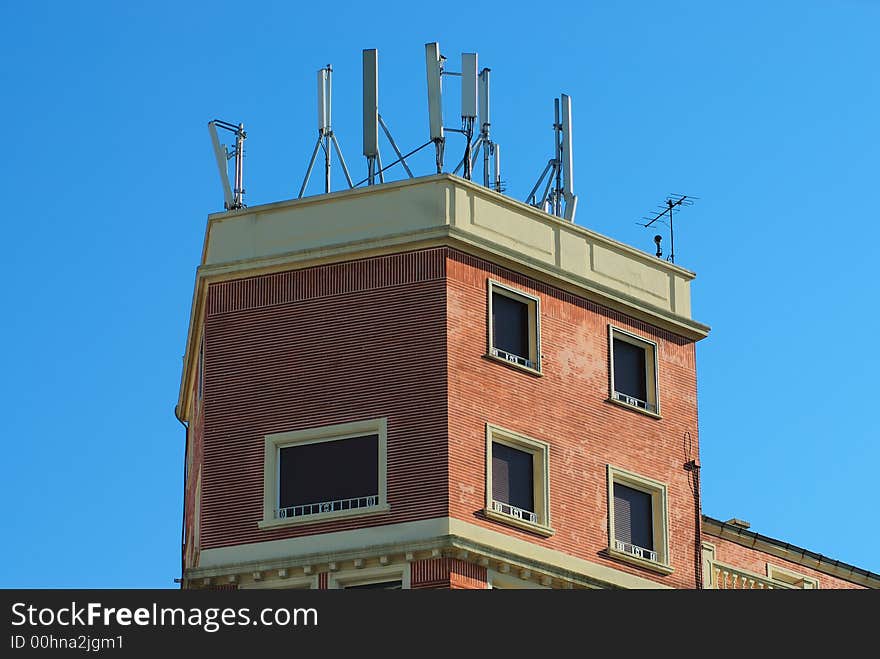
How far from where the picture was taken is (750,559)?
2697 inches

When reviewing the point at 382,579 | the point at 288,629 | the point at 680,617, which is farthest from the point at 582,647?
the point at 382,579

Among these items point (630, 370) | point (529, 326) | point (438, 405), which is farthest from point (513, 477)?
point (630, 370)

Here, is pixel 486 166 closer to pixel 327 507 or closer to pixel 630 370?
pixel 630 370

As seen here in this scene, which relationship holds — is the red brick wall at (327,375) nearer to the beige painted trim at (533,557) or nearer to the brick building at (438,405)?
the brick building at (438,405)

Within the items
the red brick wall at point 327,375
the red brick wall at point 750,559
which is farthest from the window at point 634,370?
the red brick wall at point 327,375

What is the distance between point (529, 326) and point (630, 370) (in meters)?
3.35

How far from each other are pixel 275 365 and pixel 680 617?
59.6 feet

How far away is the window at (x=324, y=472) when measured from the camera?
204 feet

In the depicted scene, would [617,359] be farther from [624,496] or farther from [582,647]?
[582,647]

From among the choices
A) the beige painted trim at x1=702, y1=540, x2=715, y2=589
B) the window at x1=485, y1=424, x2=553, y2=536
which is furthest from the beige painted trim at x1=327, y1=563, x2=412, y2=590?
the beige painted trim at x1=702, y1=540, x2=715, y2=589

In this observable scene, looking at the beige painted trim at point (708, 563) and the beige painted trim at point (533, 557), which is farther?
the beige painted trim at point (708, 563)

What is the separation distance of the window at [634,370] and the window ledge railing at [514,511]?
15.5ft

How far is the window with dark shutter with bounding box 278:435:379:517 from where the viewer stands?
62156mm

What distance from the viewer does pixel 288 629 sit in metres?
48.7
